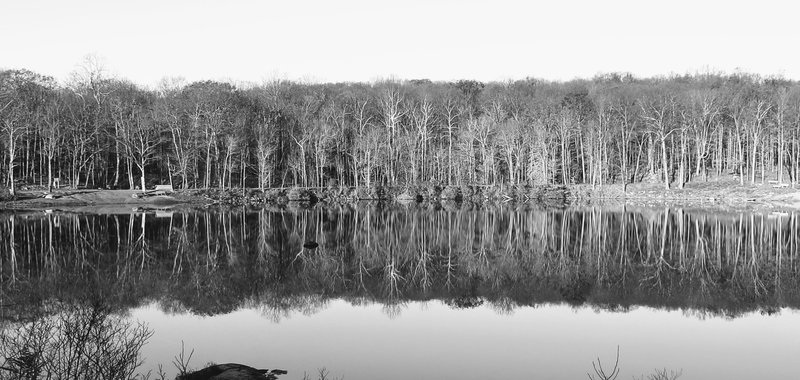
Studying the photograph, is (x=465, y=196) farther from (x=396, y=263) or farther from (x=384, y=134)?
(x=396, y=263)

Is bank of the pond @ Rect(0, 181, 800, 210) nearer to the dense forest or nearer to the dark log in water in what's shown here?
the dense forest

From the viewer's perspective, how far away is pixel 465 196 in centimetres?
7581

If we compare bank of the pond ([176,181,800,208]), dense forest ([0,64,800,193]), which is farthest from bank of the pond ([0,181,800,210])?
dense forest ([0,64,800,193])

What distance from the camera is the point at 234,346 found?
14.2 metres

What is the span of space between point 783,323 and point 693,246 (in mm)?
15693

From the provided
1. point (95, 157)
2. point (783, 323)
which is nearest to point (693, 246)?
point (783, 323)

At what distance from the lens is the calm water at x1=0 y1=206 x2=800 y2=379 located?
13594 mm

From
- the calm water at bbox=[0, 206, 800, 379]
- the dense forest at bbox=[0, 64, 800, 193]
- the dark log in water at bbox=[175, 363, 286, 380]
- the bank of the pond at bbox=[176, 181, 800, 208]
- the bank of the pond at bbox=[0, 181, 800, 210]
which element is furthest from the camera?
the dense forest at bbox=[0, 64, 800, 193]

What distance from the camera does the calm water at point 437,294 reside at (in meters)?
13.6

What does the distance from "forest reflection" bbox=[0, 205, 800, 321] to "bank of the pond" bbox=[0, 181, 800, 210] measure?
54.6ft

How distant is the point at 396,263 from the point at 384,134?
2247 inches

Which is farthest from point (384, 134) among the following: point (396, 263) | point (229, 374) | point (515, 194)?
point (229, 374)

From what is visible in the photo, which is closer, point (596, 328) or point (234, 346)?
point (234, 346)

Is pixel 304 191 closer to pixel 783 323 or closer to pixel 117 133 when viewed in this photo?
pixel 117 133
